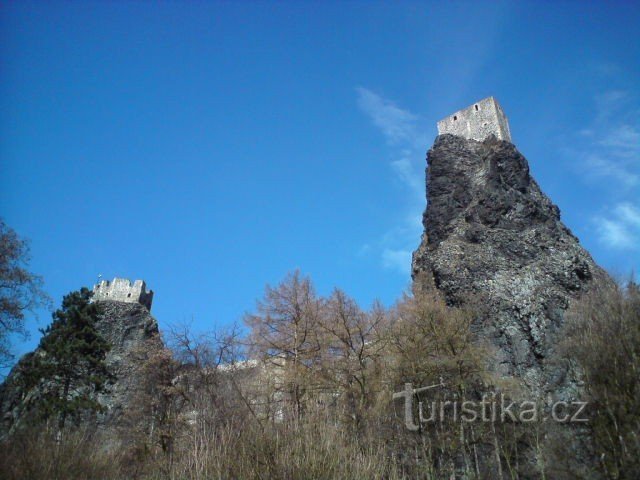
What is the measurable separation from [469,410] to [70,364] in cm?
2241

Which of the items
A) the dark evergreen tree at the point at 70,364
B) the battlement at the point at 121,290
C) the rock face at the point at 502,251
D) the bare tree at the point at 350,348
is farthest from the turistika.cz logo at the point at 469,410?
the battlement at the point at 121,290

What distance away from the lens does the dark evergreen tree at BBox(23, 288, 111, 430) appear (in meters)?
26.8

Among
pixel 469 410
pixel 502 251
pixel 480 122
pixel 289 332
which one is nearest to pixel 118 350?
pixel 289 332

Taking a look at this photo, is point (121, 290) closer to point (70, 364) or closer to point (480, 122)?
point (70, 364)

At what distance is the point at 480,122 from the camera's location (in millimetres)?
47031

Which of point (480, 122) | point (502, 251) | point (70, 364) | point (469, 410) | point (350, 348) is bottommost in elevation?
point (469, 410)

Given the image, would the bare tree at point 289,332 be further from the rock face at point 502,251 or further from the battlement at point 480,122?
the battlement at point 480,122

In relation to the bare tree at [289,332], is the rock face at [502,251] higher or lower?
higher

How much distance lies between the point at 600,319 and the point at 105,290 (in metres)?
49.9

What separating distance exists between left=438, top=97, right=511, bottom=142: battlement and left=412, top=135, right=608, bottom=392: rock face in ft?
6.30

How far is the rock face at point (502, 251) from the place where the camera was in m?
28.9

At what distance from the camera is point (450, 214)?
1540 inches

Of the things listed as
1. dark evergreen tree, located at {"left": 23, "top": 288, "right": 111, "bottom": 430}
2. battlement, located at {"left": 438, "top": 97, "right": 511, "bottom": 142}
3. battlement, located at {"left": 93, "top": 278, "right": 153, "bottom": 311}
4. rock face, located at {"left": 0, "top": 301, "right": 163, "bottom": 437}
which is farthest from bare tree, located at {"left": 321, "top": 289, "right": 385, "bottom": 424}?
battlement, located at {"left": 93, "top": 278, "right": 153, "bottom": 311}

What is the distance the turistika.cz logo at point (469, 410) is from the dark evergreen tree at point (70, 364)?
16511 mm
